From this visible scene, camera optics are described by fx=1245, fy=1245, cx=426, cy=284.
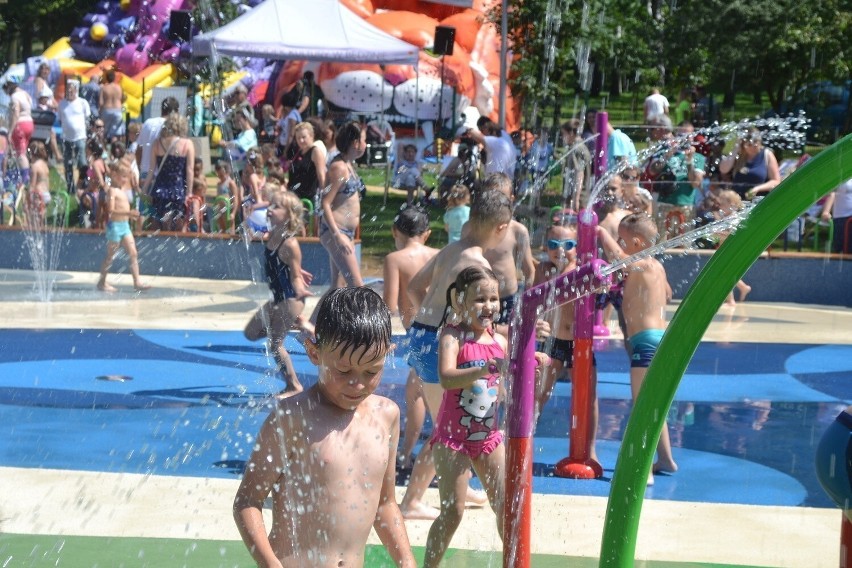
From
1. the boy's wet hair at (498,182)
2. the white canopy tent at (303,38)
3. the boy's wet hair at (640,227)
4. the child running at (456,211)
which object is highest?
the white canopy tent at (303,38)

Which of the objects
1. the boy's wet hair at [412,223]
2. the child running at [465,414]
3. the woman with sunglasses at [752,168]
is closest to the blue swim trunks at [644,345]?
the boy's wet hair at [412,223]

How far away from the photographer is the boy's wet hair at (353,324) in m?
2.89

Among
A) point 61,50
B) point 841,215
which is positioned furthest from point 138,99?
point 841,215

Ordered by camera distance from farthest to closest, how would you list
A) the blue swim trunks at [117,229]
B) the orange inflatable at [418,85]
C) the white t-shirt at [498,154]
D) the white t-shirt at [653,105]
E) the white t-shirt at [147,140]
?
the orange inflatable at [418,85], the white t-shirt at [498,154], the white t-shirt at [653,105], the white t-shirt at [147,140], the blue swim trunks at [117,229]

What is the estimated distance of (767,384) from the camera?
9.23 metres

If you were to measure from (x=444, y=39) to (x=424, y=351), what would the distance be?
16.1 m

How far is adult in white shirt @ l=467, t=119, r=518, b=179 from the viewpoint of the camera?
637 inches

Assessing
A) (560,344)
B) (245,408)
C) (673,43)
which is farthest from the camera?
(673,43)

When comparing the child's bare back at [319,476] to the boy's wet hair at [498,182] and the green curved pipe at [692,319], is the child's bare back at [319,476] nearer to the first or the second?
the green curved pipe at [692,319]

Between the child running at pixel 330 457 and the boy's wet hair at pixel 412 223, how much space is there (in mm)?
3453

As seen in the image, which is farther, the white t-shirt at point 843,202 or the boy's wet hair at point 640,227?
the white t-shirt at point 843,202

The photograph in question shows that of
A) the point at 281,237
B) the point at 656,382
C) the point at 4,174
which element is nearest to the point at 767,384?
the point at 281,237

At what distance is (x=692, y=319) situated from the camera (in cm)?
316

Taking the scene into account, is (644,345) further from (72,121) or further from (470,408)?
(72,121)
